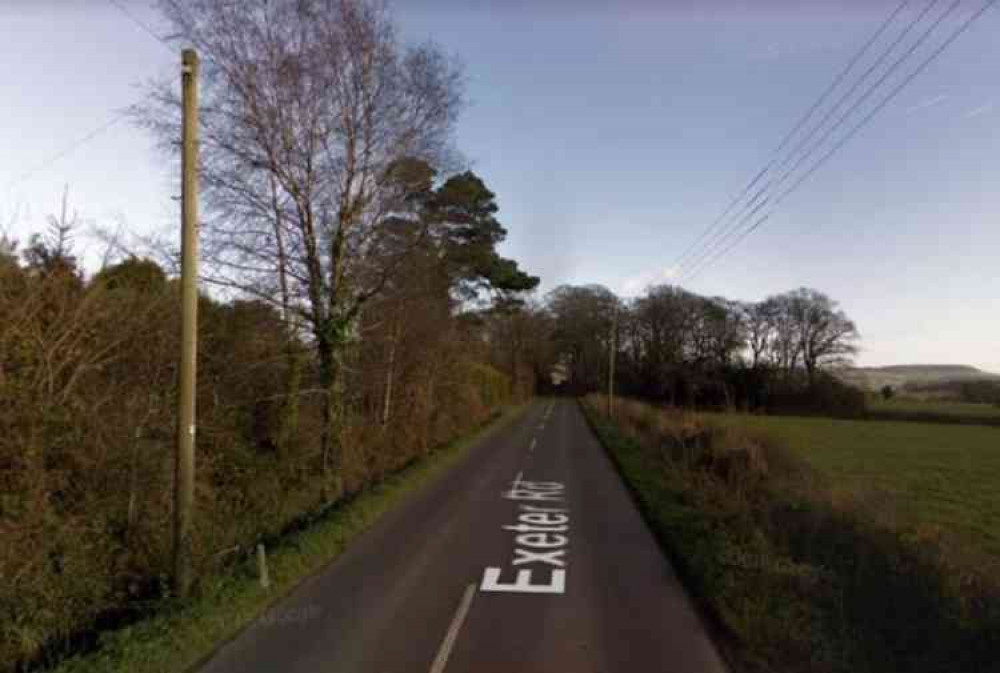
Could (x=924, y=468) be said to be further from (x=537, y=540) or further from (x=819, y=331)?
(x=819, y=331)

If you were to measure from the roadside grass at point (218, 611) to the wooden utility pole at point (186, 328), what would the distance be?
616mm

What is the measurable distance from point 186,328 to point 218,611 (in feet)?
Result: 9.56

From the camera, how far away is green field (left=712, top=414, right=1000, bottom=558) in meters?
14.3

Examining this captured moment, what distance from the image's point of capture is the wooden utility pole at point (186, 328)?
20.6 feet

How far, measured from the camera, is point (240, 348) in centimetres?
1115

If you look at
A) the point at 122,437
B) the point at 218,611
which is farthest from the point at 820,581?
the point at 122,437

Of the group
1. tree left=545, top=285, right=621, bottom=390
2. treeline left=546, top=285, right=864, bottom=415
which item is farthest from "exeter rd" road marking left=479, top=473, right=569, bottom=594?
tree left=545, top=285, right=621, bottom=390

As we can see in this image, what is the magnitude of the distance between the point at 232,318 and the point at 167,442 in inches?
173

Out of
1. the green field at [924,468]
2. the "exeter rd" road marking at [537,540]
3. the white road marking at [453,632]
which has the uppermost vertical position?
the white road marking at [453,632]

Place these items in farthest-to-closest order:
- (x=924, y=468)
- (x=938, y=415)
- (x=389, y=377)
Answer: (x=938, y=415), (x=924, y=468), (x=389, y=377)

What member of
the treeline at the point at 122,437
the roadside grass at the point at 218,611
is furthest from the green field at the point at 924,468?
the treeline at the point at 122,437

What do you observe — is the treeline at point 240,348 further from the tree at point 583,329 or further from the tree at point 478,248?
the tree at point 583,329

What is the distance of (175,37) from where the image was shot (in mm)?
9516

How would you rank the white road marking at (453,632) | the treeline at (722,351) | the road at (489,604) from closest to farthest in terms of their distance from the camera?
the white road marking at (453,632) → the road at (489,604) → the treeline at (722,351)
